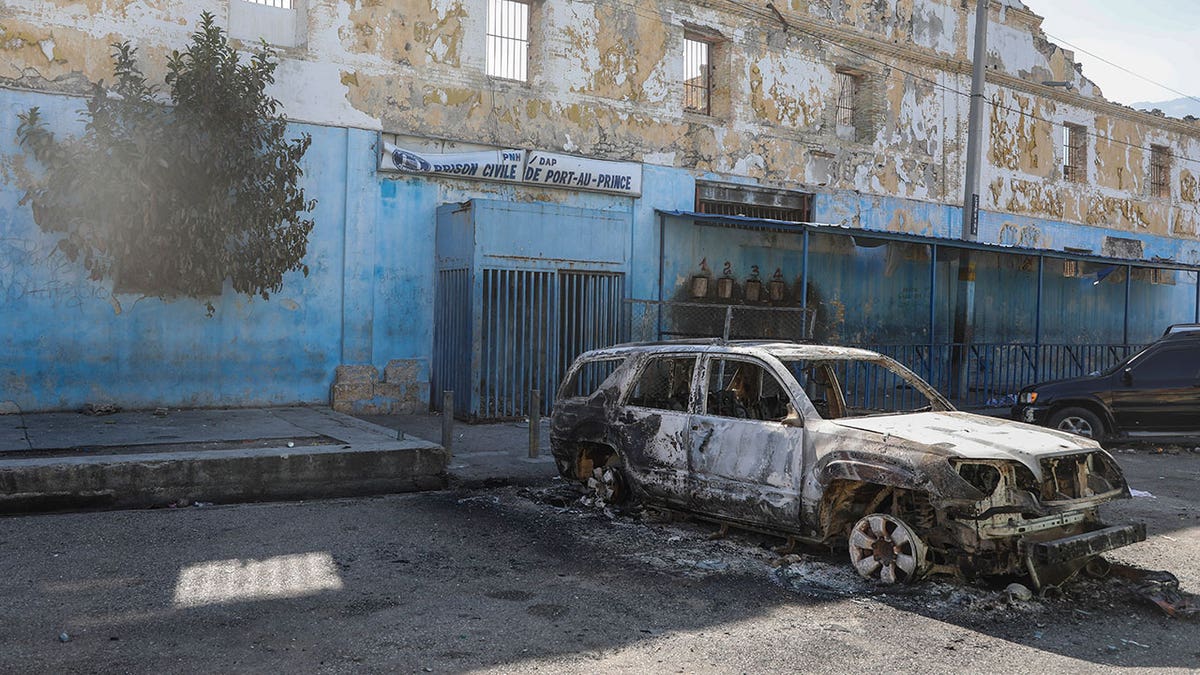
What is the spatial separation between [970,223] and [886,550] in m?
12.4

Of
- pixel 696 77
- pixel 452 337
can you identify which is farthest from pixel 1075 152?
pixel 452 337

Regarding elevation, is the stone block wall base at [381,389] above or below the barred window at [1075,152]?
below

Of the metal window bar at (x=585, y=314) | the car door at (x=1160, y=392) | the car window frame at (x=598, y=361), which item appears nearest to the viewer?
the car window frame at (x=598, y=361)

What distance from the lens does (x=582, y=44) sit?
50.1 feet

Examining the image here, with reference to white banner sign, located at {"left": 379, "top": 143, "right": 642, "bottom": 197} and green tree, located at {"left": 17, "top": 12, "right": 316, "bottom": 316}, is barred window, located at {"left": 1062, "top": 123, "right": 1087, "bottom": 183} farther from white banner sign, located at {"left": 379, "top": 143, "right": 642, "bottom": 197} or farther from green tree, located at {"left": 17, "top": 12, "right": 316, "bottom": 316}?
green tree, located at {"left": 17, "top": 12, "right": 316, "bottom": 316}

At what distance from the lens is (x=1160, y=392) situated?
1230 centimetres

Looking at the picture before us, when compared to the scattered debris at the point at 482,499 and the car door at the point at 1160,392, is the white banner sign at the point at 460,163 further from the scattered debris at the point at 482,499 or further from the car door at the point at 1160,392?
the car door at the point at 1160,392

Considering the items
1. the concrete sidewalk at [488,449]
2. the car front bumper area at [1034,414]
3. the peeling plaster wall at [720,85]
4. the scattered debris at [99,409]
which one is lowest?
the concrete sidewalk at [488,449]

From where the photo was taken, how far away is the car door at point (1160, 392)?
40.0 ft

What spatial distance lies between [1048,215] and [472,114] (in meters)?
14.8

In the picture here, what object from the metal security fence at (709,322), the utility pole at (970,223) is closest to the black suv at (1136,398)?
the utility pole at (970,223)

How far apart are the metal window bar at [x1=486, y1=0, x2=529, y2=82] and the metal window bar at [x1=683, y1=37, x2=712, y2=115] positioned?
10.2 ft

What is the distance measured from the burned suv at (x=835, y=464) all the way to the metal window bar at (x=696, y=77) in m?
9.61

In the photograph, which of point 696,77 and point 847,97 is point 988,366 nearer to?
point 847,97
